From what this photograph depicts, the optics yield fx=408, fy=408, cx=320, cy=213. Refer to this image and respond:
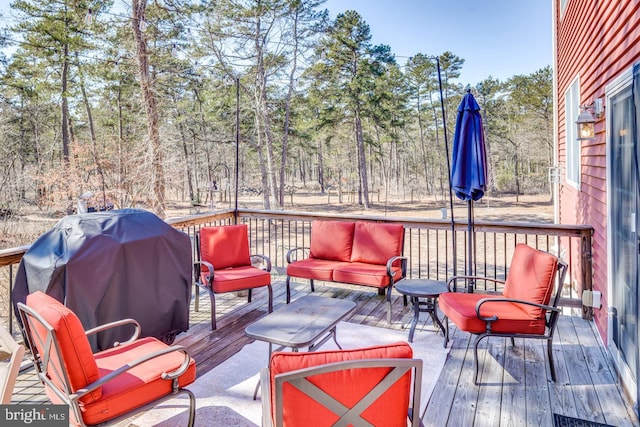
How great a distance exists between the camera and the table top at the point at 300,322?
255cm

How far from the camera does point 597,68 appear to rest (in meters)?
3.93

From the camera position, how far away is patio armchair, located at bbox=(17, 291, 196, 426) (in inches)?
71.0

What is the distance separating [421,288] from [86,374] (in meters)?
2.69

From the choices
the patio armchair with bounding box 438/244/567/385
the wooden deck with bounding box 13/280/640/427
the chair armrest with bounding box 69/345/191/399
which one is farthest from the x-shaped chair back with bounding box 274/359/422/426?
the patio armchair with bounding box 438/244/567/385

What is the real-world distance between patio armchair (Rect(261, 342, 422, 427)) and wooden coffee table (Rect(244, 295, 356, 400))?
3.38ft

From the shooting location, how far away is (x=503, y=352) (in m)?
3.33

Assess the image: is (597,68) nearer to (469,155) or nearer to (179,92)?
(469,155)

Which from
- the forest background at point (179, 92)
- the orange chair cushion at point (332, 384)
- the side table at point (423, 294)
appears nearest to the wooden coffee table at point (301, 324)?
the side table at point (423, 294)

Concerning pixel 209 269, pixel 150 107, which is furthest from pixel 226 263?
pixel 150 107

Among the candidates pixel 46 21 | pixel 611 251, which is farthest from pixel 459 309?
pixel 46 21

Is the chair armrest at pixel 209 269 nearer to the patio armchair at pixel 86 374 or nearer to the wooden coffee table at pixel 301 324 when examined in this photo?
the wooden coffee table at pixel 301 324

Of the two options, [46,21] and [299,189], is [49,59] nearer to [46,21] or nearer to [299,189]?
[46,21]

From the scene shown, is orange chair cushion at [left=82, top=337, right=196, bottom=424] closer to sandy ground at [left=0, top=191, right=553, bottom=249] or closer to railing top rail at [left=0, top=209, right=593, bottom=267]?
railing top rail at [left=0, top=209, right=593, bottom=267]

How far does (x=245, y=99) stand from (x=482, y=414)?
53.5ft
